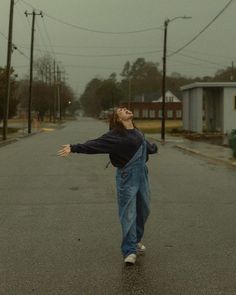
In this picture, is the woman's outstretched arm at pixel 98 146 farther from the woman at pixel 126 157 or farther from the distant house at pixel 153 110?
the distant house at pixel 153 110

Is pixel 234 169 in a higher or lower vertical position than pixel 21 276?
lower

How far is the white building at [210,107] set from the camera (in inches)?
1786

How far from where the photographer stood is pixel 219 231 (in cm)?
895

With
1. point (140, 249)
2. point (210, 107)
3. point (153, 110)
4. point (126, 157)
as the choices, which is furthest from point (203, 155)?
point (153, 110)

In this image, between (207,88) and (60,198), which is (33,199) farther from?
(207,88)

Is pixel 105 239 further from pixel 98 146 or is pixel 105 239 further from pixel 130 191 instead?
pixel 98 146

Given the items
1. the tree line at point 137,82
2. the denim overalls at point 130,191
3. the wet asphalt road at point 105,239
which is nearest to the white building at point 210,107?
the wet asphalt road at point 105,239

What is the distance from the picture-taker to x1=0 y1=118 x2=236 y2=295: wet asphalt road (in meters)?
6.13

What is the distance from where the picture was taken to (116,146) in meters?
6.96

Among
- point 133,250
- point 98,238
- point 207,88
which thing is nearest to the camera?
point 133,250

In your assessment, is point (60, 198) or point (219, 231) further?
point (60, 198)

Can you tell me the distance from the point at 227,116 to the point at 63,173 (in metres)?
29.1

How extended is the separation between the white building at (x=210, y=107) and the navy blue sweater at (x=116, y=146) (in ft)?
128

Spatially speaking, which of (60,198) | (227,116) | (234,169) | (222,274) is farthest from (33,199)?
(227,116)
